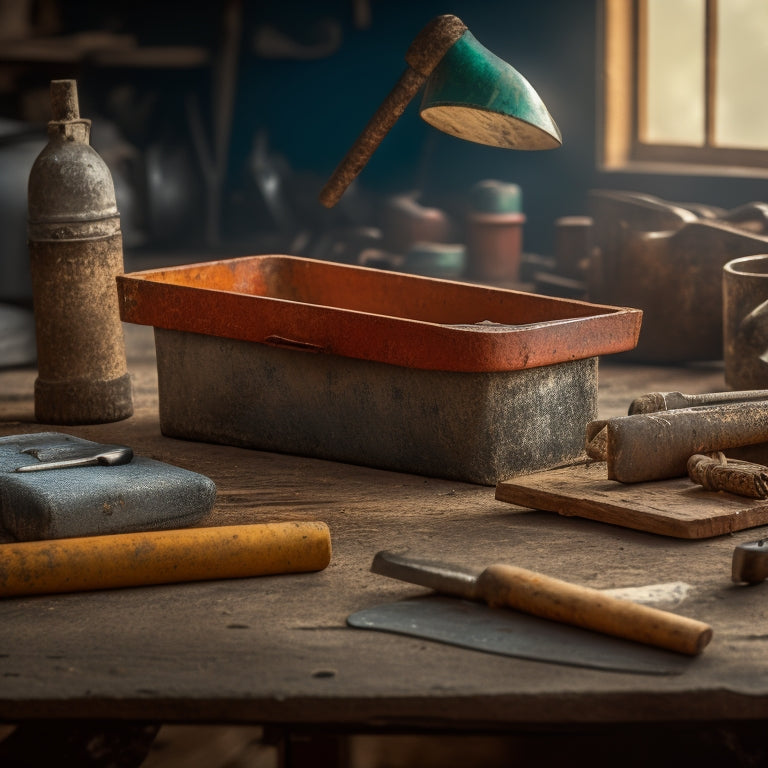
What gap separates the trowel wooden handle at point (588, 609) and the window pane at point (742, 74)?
3.47m

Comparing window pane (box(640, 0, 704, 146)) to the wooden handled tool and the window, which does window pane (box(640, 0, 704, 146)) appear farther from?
the wooden handled tool

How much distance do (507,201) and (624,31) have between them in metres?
0.79

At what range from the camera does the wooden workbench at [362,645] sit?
66.0 inches

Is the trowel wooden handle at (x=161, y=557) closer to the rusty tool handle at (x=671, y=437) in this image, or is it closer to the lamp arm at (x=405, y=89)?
the rusty tool handle at (x=671, y=437)

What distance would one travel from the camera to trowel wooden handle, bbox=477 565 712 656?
69.7 inches

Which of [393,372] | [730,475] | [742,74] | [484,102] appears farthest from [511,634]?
[742,74]

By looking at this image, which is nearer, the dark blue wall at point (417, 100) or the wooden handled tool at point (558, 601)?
the wooden handled tool at point (558, 601)

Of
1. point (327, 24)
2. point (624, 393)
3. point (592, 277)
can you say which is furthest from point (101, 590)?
point (327, 24)

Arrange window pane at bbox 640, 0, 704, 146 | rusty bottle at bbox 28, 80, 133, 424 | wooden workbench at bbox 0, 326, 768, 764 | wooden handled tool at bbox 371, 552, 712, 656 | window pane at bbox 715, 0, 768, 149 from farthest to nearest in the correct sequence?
window pane at bbox 640, 0, 704, 146
window pane at bbox 715, 0, 768, 149
rusty bottle at bbox 28, 80, 133, 424
wooden handled tool at bbox 371, 552, 712, 656
wooden workbench at bbox 0, 326, 768, 764

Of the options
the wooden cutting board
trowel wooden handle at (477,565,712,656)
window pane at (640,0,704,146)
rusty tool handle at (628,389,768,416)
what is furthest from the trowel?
window pane at (640,0,704,146)

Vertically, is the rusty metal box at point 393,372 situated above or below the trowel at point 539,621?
above

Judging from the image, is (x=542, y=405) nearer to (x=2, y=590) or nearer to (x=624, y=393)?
(x=624, y=393)

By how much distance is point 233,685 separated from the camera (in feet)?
5.63

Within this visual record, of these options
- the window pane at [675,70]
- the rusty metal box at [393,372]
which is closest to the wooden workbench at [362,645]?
the rusty metal box at [393,372]
